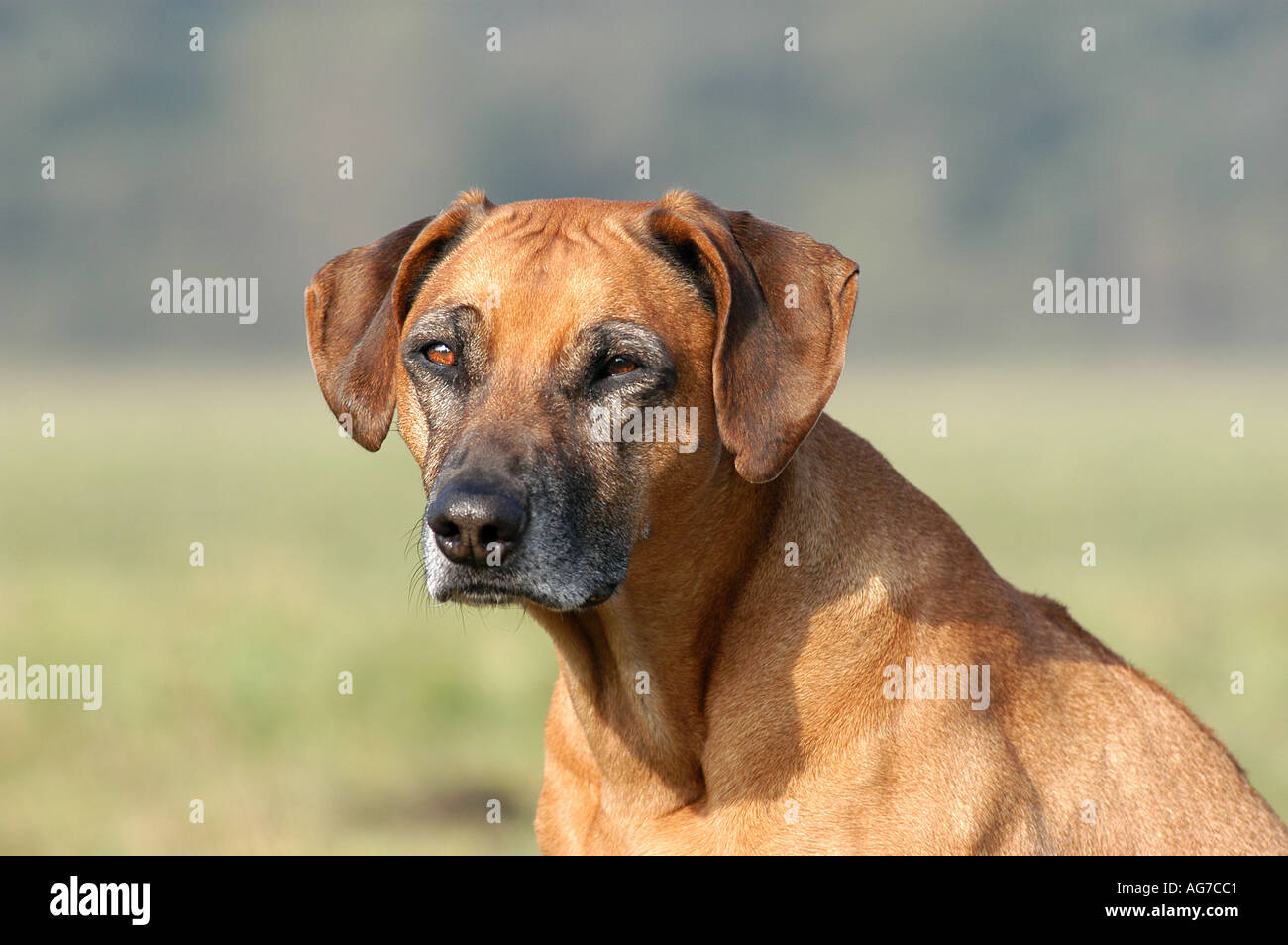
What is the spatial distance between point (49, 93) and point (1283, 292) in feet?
463

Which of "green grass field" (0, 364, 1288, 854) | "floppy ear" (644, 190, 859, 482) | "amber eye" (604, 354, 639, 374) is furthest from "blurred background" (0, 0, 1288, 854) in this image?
"floppy ear" (644, 190, 859, 482)

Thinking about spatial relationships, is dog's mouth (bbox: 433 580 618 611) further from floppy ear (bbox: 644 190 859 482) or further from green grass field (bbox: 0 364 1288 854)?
green grass field (bbox: 0 364 1288 854)

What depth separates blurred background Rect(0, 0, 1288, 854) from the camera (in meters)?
14.4

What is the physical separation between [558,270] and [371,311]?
953 millimetres

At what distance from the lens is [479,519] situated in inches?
206

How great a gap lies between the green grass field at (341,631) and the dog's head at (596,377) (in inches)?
65.9

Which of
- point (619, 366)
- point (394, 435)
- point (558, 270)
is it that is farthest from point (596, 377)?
point (394, 435)

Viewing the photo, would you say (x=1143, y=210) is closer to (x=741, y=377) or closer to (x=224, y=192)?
(x=224, y=192)

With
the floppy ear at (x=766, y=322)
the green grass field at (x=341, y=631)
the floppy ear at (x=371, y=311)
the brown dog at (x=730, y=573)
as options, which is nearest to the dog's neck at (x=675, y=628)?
the brown dog at (x=730, y=573)

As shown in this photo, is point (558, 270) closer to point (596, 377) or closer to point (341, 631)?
point (596, 377)

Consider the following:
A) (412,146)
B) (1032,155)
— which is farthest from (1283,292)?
(412,146)

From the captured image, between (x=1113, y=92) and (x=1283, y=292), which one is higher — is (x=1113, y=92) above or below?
above

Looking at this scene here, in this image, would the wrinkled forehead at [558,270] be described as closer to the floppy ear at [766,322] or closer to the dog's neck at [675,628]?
the floppy ear at [766,322]

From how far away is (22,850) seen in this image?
10.6 meters
